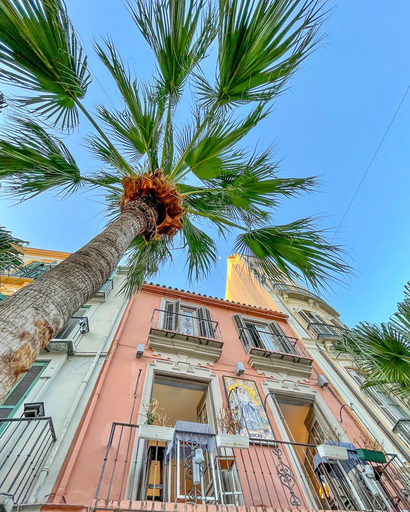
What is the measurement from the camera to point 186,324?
8797mm

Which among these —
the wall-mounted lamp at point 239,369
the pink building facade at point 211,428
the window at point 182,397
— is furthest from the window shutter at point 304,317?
the window at point 182,397

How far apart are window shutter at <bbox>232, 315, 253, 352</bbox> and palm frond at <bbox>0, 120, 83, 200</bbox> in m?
6.52

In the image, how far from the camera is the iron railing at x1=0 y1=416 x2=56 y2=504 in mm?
3688

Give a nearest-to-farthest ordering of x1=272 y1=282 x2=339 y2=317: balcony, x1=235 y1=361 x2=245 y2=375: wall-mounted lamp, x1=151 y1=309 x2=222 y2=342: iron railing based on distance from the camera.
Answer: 1. x1=235 y1=361 x2=245 y2=375: wall-mounted lamp
2. x1=151 y1=309 x2=222 y2=342: iron railing
3. x1=272 y1=282 x2=339 y2=317: balcony

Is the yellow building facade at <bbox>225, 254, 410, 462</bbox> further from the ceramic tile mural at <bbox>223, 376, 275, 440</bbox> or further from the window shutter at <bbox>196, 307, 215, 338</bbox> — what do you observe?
the ceramic tile mural at <bbox>223, 376, 275, 440</bbox>

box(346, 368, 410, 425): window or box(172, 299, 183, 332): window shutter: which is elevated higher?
box(172, 299, 183, 332): window shutter

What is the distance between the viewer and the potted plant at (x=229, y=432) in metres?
3.93

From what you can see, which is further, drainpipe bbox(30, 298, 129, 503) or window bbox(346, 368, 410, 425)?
window bbox(346, 368, 410, 425)

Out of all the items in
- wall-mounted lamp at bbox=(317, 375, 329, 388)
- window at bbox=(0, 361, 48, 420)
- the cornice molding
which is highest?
the cornice molding

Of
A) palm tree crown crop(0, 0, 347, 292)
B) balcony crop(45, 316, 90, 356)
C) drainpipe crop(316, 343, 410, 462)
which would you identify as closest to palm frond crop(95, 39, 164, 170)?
palm tree crown crop(0, 0, 347, 292)

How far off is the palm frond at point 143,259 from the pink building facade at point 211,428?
6.87 ft

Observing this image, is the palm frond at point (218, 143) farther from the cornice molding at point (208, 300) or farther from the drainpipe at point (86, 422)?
the cornice molding at point (208, 300)

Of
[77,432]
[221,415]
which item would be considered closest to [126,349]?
[77,432]

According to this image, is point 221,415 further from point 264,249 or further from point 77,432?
point 264,249
